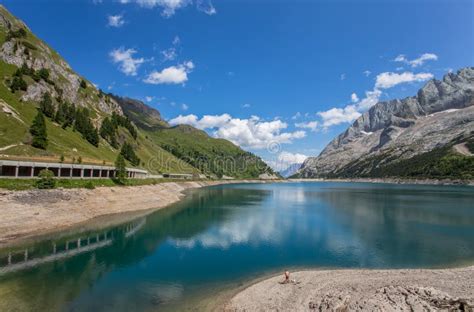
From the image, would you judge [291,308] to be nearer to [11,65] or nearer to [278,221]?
[278,221]

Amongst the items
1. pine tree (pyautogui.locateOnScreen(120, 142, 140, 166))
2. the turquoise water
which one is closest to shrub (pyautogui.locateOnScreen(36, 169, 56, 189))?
the turquoise water

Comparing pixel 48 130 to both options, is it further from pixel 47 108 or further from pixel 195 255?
pixel 195 255

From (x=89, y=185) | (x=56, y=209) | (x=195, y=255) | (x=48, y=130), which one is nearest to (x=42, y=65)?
(x=48, y=130)

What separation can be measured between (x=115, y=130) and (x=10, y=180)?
121370mm

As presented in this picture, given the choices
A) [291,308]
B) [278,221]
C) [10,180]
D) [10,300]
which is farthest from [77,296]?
[278,221]

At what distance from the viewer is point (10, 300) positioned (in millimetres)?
24688

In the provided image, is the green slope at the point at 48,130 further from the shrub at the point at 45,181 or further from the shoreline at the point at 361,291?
the shoreline at the point at 361,291

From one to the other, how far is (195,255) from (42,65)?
16614 centimetres

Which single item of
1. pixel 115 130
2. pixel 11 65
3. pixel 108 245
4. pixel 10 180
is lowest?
pixel 108 245

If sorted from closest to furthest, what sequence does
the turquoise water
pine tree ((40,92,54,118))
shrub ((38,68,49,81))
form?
the turquoise water
pine tree ((40,92,54,118))
shrub ((38,68,49,81))

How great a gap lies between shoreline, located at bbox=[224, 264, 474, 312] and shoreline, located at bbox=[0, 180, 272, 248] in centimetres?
3781

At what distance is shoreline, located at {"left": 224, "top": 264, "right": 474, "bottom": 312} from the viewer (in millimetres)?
21500

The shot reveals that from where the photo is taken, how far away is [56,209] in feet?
189

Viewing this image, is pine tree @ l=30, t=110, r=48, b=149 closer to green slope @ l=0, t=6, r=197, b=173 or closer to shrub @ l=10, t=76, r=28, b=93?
green slope @ l=0, t=6, r=197, b=173
